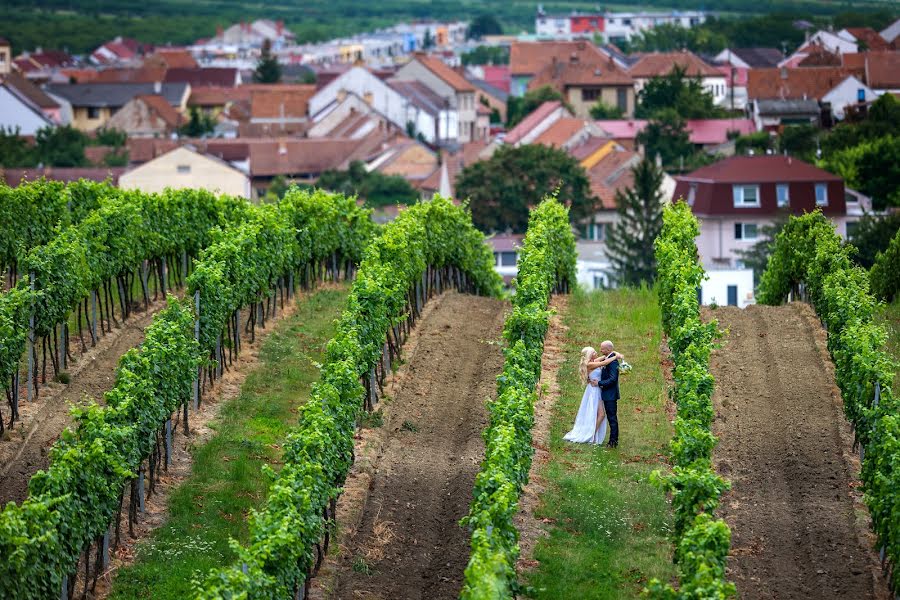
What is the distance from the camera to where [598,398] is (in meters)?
29.2

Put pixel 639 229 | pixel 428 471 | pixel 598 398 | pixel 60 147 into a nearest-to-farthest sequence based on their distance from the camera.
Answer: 1. pixel 428 471
2. pixel 598 398
3. pixel 639 229
4. pixel 60 147

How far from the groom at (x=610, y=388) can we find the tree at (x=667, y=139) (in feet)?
325

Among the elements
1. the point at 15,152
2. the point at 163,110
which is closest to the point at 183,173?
the point at 15,152

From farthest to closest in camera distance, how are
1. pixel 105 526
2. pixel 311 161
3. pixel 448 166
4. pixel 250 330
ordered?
pixel 311 161 → pixel 448 166 → pixel 250 330 → pixel 105 526

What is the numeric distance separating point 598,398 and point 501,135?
120158mm

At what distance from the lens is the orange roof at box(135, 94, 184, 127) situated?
165 meters

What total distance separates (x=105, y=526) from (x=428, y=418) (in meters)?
8.72

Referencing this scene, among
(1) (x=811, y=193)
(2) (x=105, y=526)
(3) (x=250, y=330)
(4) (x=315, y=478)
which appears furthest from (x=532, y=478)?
(1) (x=811, y=193)

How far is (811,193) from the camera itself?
288ft

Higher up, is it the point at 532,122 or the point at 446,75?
the point at 446,75

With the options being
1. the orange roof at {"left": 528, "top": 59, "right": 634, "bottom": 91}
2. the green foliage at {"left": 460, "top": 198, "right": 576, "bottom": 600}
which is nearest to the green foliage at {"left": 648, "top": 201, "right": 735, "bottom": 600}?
the green foliage at {"left": 460, "top": 198, "right": 576, "bottom": 600}

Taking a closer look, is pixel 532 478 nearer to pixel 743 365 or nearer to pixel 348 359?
pixel 348 359

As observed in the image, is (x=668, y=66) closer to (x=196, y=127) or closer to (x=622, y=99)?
(x=622, y=99)

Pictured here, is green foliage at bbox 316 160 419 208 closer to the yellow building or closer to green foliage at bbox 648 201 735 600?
the yellow building
